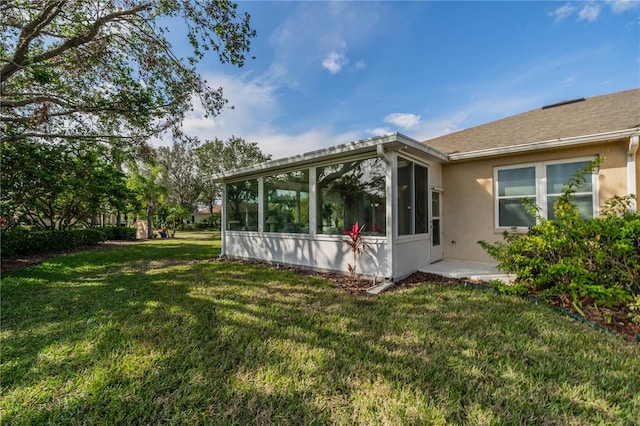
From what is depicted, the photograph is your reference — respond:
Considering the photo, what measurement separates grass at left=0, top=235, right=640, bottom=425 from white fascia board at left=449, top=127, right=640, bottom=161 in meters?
3.62

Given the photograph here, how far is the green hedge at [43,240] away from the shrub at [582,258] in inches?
606

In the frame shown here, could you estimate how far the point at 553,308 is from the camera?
3777 mm

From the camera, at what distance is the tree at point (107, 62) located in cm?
578

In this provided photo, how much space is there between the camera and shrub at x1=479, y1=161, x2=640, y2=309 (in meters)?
3.42

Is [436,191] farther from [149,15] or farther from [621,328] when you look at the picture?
[149,15]

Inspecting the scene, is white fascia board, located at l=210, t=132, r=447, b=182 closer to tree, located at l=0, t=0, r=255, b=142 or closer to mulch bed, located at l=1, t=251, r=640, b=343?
tree, located at l=0, t=0, r=255, b=142

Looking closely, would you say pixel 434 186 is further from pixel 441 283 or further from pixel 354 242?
pixel 354 242

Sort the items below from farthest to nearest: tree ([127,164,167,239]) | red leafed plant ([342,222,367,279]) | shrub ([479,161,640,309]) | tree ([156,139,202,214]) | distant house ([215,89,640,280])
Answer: tree ([156,139,202,214]) < tree ([127,164,167,239]) < red leafed plant ([342,222,367,279]) < distant house ([215,89,640,280]) < shrub ([479,161,640,309])

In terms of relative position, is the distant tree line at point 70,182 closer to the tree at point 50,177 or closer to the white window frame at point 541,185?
the tree at point 50,177

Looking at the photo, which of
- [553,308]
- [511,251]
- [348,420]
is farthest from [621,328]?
[348,420]

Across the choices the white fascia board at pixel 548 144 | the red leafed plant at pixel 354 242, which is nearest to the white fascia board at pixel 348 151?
the white fascia board at pixel 548 144

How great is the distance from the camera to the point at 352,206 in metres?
6.03

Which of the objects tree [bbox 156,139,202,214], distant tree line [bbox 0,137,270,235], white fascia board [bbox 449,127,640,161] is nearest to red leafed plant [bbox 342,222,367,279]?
white fascia board [bbox 449,127,640,161]

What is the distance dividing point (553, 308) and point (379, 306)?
2.55m
